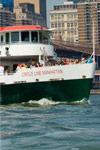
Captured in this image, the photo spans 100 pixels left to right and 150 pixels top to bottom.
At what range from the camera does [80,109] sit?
2927cm

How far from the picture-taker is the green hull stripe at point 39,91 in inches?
1324

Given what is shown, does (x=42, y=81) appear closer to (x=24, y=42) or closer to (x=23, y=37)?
(x=24, y=42)

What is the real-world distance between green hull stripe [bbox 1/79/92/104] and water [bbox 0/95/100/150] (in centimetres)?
407

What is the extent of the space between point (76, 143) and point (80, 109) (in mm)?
11429

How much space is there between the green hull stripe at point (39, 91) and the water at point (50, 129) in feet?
13.4

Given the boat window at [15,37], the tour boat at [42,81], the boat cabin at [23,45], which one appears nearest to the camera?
the tour boat at [42,81]

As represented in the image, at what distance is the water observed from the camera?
58.1 feet

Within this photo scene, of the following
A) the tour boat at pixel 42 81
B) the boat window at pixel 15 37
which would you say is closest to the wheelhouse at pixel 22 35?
the boat window at pixel 15 37

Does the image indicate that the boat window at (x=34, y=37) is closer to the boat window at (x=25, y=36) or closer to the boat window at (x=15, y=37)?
the boat window at (x=25, y=36)

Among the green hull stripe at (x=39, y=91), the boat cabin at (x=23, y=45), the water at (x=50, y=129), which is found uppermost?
the boat cabin at (x=23, y=45)

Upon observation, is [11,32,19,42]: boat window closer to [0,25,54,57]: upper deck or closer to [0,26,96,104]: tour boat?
[0,25,54,57]: upper deck

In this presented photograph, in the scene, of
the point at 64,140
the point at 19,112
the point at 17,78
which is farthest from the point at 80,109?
the point at 64,140

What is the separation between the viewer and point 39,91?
33688 millimetres

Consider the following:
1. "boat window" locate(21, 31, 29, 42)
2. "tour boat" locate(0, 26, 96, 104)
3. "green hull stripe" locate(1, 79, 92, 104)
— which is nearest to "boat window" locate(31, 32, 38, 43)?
"boat window" locate(21, 31, 29, 42)
